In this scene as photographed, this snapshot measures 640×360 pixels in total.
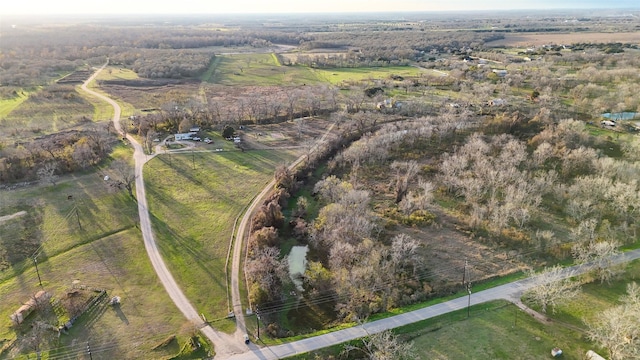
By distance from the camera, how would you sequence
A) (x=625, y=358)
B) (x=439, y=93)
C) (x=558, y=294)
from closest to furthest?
(x=625, y=358), (x=558, y=294), (x=439, y=93)

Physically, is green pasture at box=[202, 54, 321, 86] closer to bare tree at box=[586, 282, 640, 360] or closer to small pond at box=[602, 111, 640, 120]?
small pond at box=[602, 111, 640, 120]

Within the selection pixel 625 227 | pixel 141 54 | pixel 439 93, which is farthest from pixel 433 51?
pixel 625 227

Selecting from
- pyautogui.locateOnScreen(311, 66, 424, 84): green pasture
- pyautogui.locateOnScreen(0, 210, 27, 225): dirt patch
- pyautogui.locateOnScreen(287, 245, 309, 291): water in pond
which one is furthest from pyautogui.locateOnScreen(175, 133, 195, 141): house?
pyautogui.locateOnScreen(311, 66, 424, 84): green pasture

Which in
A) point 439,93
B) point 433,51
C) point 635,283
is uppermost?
point 433,51

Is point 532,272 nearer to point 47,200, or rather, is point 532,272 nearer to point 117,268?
point 117,268

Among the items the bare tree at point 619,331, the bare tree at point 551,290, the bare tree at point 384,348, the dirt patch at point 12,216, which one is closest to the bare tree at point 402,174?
the bare tree at point 551,290
